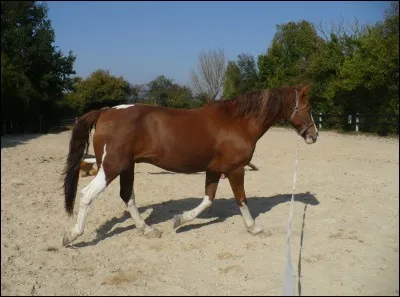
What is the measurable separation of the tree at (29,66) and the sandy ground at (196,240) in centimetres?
21

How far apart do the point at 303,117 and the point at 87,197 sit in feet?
9.47

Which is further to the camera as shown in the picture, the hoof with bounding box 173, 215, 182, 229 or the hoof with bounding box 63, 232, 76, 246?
the hoof with bounding box 173, 215, 182, 229

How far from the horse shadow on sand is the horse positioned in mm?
378

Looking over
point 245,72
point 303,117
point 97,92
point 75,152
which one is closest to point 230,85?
point 245,72

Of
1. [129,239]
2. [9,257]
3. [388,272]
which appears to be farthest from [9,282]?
[388,272]

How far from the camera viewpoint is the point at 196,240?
4480 millimetres

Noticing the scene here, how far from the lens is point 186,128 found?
450cm

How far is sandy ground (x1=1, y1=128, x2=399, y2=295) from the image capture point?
298 cm

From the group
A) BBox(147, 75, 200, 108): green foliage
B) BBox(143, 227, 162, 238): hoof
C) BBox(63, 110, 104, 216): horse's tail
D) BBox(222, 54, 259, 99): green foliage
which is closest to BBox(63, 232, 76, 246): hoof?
BBox(63, 110, 104, 216): horse's tail

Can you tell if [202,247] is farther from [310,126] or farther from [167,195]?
[167,195]

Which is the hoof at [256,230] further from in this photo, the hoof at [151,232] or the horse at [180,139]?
the hoof at [151,232]

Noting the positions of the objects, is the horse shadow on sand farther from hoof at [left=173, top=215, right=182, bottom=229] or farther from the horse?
the horse

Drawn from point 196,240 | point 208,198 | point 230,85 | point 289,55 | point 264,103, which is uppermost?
point 289,55

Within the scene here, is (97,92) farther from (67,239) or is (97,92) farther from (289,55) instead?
(289,55)
